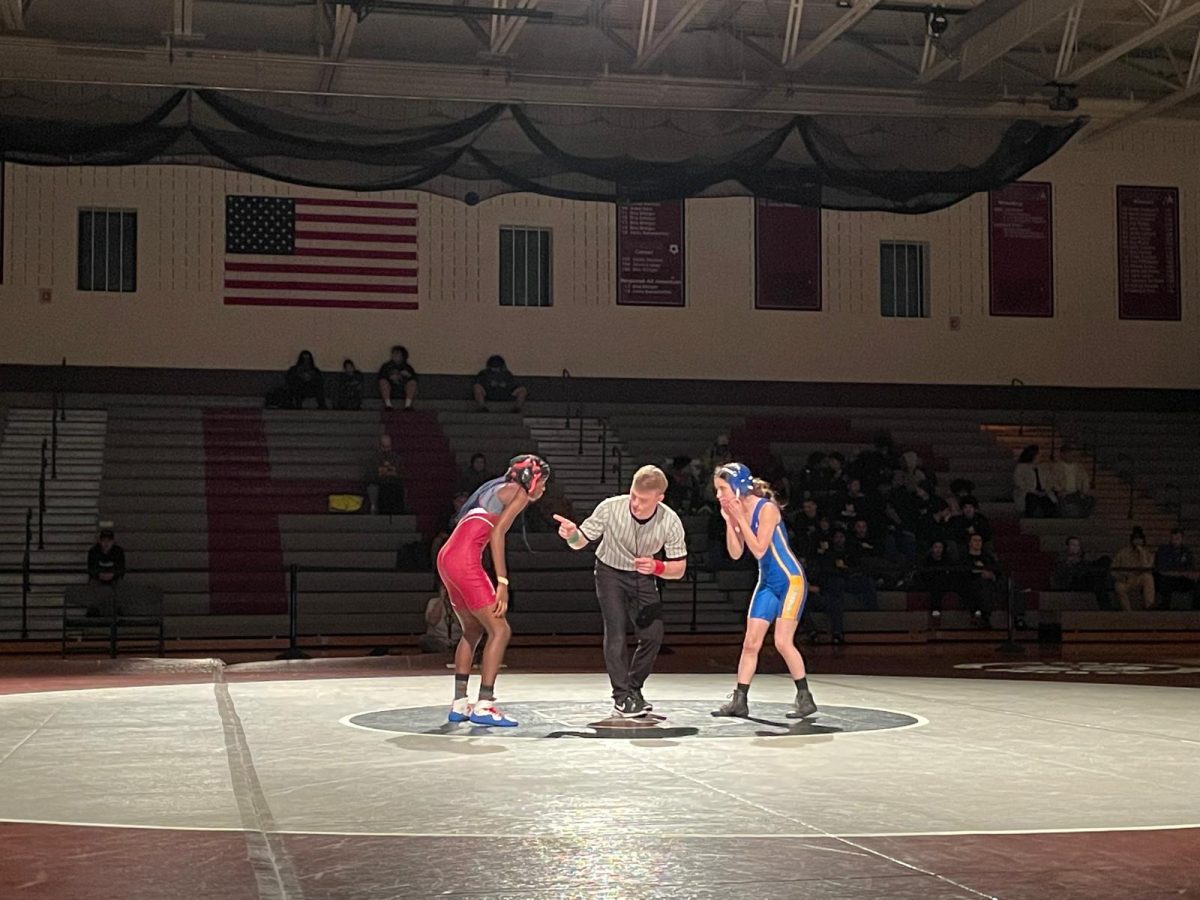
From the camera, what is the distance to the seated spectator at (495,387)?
22266 mm

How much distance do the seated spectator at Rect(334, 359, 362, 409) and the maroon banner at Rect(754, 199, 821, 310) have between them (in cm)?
635

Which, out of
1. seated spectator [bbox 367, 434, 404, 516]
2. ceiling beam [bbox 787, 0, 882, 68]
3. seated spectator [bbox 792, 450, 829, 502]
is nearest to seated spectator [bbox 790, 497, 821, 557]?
seated spectator [bbox 792, 450, 829, 502]

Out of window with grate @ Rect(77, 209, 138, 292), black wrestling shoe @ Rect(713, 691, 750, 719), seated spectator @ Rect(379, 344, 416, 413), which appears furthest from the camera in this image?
window with grate @ Rect(77, 209, 138, 292)

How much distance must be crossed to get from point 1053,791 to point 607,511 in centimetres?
312

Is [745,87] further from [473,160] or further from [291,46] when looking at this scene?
A: [473,160]

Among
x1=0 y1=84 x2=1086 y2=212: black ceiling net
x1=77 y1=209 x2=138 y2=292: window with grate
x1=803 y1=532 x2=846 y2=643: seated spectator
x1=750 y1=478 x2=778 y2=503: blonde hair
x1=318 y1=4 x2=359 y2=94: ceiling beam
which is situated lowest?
x1=803 y1=532 x2=846 y2=643: seated spectator

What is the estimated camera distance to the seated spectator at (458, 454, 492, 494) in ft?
60.3

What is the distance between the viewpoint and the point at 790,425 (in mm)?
22984

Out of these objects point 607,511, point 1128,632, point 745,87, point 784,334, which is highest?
point 745,87

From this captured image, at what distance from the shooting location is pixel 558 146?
11.8 meters

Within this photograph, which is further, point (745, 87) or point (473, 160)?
point (745, 87)

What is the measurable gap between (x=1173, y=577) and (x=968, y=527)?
241 centimetres

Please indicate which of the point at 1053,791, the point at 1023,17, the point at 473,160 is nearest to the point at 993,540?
the point at 1023,17

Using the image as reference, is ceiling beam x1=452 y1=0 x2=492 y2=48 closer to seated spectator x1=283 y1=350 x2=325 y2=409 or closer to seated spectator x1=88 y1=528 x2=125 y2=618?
seated spectator x1=283 y1=350 x2=325 y2=409
